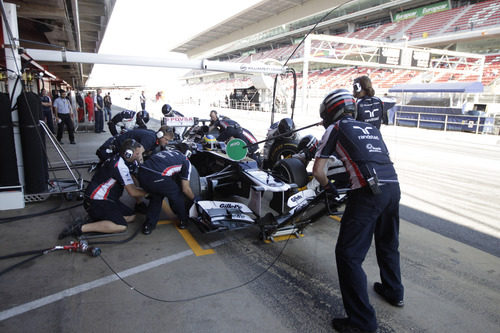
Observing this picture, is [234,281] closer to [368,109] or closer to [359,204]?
[359,204]

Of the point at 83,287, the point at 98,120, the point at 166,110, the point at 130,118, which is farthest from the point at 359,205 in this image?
the point at 98,120

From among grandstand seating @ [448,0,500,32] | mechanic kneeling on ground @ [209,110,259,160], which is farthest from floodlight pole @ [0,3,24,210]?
grandstand seating @ [448,0,500,32]

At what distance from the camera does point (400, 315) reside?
2592mm

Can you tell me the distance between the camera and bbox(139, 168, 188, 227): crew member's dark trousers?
13.2 feet

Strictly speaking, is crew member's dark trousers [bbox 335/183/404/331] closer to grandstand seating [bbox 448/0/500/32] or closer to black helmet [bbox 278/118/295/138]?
black helmet [bbox 278/118/295/138]

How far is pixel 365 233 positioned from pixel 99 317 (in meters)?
2.13

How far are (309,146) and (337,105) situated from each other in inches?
99.9

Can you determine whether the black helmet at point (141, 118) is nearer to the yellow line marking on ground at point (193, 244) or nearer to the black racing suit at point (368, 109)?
the yellow line marking on ground at point (193, 244)

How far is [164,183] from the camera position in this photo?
404 centimetres

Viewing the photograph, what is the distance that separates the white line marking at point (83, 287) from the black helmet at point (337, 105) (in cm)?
210

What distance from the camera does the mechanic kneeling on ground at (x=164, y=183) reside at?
402 centimetres

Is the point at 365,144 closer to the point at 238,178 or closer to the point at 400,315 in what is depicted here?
the point at 400,315

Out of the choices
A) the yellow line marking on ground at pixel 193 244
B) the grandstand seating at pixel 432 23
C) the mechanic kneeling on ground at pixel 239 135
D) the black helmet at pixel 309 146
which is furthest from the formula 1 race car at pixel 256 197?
the grandstand seating at pixel 432 23

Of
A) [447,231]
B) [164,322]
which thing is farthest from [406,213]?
[164,322]
